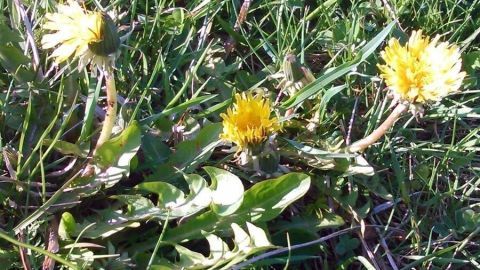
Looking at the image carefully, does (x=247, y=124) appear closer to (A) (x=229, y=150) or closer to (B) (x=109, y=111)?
(A) (x=229, y=150)

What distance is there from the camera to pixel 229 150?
1308 millimetres

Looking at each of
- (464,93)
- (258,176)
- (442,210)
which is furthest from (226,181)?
(464,93)

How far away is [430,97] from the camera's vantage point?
1.19 meters

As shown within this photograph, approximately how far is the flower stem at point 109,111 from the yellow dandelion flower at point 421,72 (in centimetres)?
46

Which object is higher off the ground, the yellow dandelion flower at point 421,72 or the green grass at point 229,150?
the yellow dandelion flower at point 421,72

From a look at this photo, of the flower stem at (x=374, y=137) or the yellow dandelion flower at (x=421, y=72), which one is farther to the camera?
the flower stem at (x=374, y=137)

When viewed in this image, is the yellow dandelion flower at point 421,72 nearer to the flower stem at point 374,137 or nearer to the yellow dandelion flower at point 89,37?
the flower stem at point 374,137

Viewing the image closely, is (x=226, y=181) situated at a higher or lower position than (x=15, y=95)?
lower

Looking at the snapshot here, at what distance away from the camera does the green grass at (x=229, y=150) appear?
1265 mm

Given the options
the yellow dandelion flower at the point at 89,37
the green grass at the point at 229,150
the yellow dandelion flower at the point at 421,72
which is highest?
the yellow dandelion flower at the point at 89,37

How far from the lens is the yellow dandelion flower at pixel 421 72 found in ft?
3.90

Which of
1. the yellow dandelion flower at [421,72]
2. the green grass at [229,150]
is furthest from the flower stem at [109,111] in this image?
the yellow dandelion flower at [421,72]

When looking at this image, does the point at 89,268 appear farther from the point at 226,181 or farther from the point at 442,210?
the point at 442,210

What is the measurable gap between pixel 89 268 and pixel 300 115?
53cm
